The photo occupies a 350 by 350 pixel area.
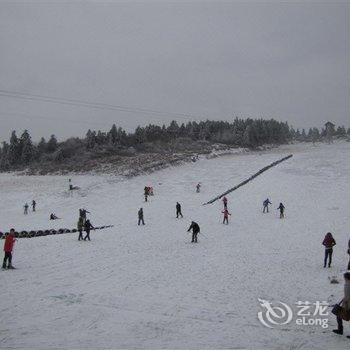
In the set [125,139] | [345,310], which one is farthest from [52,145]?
[345,310]

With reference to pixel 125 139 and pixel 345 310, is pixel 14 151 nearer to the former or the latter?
pixel 125 139

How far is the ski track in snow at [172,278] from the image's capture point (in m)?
10.5

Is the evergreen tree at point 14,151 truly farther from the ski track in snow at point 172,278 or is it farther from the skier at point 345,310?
the skier at point 345,310

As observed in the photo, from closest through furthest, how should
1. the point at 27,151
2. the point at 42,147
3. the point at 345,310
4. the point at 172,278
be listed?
the point at 345,310 < the point at 172,278 < the point at 27,151 < the point at 42,147

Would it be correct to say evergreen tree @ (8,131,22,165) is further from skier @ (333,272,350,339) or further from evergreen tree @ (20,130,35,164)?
skier @ (333,272,350,339)

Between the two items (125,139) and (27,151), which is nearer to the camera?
(27,151)

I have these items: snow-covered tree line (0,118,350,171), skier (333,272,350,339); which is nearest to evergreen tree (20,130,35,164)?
snow-covered tree line (0,118,350,171)

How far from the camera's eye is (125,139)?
100m

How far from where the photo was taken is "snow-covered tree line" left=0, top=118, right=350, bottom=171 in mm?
90062

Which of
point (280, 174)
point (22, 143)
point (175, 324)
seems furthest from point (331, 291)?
point (22, 143)

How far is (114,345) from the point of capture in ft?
32.6

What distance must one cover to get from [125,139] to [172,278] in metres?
86.4

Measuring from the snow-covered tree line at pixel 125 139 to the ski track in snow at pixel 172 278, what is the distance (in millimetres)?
52290

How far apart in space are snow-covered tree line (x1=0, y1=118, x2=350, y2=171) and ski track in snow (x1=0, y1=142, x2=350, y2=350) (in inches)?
2059
